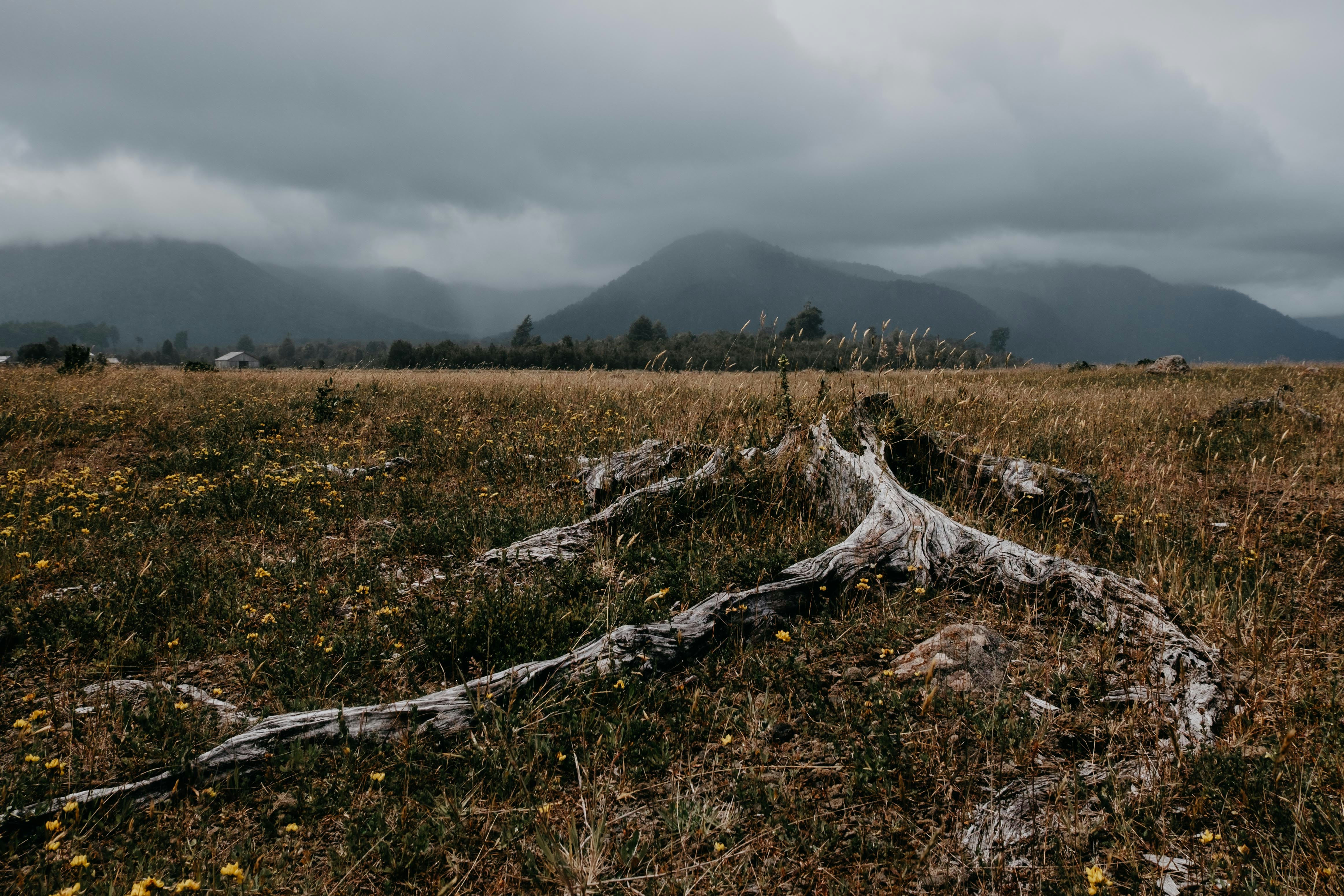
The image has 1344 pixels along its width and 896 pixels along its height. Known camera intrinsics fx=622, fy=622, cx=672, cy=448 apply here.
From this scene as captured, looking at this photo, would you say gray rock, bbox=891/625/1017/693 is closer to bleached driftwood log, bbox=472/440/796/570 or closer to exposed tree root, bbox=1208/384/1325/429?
bleached driftwood log, bbox=472/440/796/570

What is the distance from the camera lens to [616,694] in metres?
3.73

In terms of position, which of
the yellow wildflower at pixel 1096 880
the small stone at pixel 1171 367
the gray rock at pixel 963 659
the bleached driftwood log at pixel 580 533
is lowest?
the yellow wildflower at pixel 1096 880

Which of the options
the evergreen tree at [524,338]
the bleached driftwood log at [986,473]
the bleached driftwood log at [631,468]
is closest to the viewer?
the bleached driftwood log at [986,473]

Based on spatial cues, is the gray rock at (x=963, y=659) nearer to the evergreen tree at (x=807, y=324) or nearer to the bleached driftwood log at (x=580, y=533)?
the bleached driftwood log at (x=580, y=533)

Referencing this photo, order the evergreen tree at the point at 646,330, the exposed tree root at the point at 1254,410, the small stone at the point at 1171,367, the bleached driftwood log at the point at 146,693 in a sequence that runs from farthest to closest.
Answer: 1. the evergreen tree at the point at 646,330
2. the small stone at the point at 1171,367
3. the exposed tree root at the point at 1254,410
4. the bleached driftwood log at the point at 146,693

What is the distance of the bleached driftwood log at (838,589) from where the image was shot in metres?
Answer: 3.26

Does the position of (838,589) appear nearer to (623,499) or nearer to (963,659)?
(963,659)

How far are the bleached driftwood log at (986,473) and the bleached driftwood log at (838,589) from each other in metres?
1.01

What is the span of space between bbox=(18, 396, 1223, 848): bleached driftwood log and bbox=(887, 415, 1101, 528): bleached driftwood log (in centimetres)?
101

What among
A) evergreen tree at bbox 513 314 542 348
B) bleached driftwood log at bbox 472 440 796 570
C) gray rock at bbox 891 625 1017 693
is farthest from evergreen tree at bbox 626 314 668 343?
gray rock at bbox 891 625 1017 693

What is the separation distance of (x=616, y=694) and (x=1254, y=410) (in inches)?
498

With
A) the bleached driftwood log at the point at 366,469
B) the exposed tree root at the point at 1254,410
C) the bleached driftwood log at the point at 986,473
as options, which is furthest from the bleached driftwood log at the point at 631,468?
the exposed tree root at the point at 1254,410

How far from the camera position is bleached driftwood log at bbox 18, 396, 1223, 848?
3264mm

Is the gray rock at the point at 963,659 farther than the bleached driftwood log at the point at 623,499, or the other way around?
the bleached driftwood log at the point at 623,499
